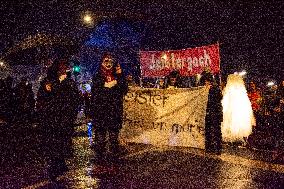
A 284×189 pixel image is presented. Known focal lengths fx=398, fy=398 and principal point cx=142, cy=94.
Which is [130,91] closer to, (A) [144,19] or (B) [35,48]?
(B) [35,48]

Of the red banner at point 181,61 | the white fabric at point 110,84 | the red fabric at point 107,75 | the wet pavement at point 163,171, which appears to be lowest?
the wet pavement at point 163,171

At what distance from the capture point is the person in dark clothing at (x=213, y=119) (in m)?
8.43

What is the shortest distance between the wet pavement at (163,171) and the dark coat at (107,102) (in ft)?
2.65

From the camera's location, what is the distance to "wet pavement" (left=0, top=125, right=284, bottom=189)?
20.4 feet

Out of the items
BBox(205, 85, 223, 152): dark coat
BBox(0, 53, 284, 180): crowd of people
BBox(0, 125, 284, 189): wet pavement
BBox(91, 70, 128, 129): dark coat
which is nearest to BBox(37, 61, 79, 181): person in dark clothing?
BBox(0, 53, 284, 180): crowd of people

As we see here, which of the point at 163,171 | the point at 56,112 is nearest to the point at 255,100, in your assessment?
the point at 163,171

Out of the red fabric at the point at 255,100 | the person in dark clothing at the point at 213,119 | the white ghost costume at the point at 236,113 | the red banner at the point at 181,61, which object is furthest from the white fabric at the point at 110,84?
the red banner at the point at 181,61

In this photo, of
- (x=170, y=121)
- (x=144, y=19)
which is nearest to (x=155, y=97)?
(x=170, y=121)

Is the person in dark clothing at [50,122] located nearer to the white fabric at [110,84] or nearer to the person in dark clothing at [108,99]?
the person in dark clothing at [108,99]

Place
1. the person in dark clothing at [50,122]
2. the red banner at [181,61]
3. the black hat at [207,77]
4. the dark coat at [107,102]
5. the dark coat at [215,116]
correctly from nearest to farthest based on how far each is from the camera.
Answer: the person in dark clothing at [50,122]
the dark coat at [107,102]
the dark coat at [215,116]
the black hat at [207,77]
the red banner at [181,61]

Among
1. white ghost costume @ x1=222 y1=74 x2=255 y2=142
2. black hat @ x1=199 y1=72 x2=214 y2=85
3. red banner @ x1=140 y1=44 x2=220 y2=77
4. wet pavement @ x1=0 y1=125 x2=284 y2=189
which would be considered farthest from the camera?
red banner @ x1=140 y1=44 x2=220 y2=77

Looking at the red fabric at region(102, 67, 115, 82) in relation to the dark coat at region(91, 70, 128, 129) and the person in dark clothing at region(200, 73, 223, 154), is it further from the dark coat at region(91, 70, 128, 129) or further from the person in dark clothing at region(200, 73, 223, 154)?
the person in dark clothing at region(200, 73, 223, 154)

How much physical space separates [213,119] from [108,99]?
7.56 feet

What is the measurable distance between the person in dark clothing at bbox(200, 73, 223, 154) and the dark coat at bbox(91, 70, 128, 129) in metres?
1.89
